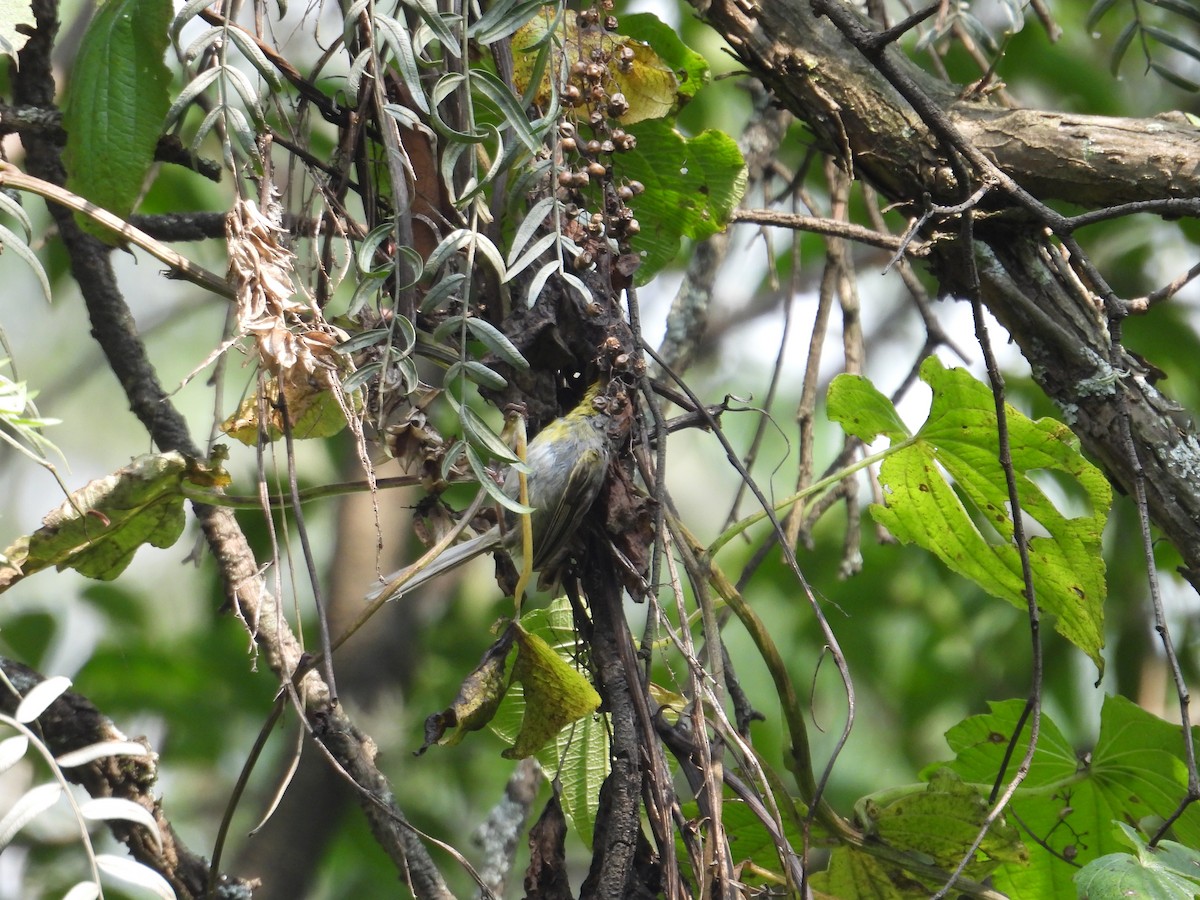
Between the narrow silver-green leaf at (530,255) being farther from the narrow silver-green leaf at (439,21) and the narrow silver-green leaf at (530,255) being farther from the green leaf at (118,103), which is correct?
the green leaf at (118,103)

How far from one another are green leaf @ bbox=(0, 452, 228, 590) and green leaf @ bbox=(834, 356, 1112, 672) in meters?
0.81

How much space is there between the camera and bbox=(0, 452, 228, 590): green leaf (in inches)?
42.0

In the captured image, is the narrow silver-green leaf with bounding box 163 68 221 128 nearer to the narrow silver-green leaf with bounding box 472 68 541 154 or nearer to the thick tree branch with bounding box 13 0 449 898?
the narrow silver-green leaf with bounding box 472 68 541 154

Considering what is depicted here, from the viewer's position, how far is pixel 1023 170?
1.44 metres

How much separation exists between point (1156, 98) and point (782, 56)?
2.49 meters

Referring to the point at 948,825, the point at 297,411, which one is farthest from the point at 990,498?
the point at 297,411

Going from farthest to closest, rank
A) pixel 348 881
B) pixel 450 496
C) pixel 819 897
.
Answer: pixel 348 881
pixel 450 496
pixel 819 897

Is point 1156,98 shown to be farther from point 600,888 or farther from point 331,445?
point 600,888

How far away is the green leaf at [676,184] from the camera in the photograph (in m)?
1.39

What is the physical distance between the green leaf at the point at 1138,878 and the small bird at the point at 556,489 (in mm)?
612

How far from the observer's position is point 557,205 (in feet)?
3.31

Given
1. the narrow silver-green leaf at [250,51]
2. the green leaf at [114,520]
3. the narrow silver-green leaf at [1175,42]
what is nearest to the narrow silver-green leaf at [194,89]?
the narrow silver-green leaf at [250,51]

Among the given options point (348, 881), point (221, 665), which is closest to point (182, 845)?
point (221, 665)

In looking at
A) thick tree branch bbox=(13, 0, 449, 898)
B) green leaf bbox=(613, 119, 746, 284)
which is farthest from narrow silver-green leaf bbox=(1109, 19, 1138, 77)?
thick tree branch bbox=(13, 0, 449, 898)
